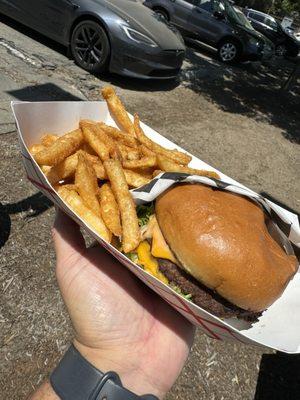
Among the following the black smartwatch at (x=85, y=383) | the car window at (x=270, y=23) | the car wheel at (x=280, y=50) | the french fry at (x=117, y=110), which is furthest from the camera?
the car window at (x=270, y=23)

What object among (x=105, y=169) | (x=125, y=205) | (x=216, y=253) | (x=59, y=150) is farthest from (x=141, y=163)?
(x=216, y=253)

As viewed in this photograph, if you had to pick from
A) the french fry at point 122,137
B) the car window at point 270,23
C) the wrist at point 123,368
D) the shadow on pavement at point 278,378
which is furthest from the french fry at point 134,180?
the car window at point 270,23

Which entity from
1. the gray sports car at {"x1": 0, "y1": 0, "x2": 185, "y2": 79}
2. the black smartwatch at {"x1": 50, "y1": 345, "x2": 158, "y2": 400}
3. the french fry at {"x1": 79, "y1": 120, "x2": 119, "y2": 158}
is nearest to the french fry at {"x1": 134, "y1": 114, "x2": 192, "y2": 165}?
the french fry at {"x1": 79, "y1": 120, "x2": 119, "y2": 158}

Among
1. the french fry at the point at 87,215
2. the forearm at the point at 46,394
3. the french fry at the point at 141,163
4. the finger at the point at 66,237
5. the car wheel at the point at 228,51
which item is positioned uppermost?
the french fry at the point at 141,163

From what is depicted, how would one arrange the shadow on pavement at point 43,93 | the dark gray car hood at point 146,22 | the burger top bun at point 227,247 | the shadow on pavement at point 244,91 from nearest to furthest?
1. the burger top bun at point 227,247
2. the shadow on pavement at point 43,93
3. the dark gray car hood at point 146,22
4. the shadow on pavement at point 244,91

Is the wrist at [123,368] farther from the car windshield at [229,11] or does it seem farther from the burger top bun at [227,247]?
the car windshield at [229,11]

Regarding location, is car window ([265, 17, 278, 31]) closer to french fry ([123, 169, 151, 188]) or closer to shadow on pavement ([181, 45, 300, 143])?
shadow on pavement ([181, 45, 300, 143])

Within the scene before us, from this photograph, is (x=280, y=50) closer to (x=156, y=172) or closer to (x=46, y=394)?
(x=156, y=172)

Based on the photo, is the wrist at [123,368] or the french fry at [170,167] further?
the french fry at [170,167]
